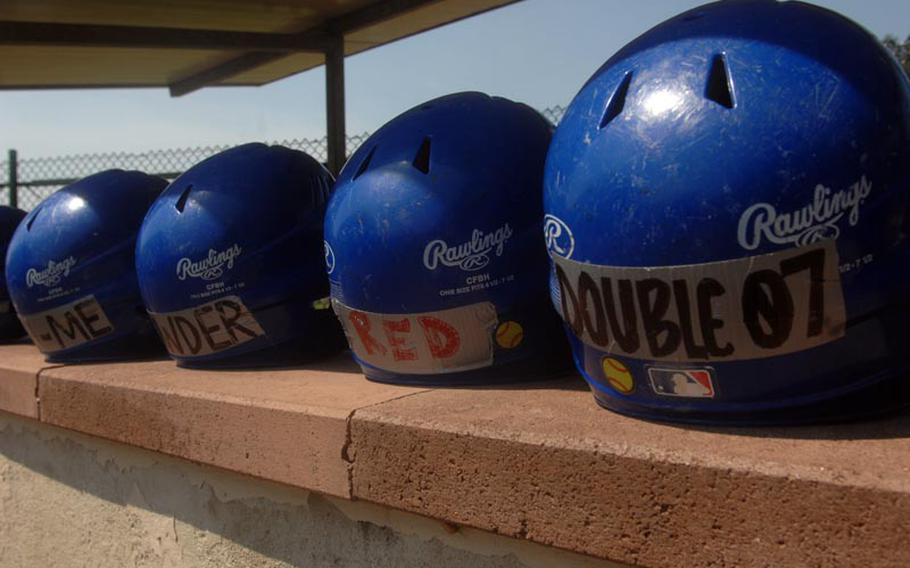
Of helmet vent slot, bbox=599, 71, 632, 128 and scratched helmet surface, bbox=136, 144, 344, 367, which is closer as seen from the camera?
helmet vent slot, bbox=599, 71, 632, 128

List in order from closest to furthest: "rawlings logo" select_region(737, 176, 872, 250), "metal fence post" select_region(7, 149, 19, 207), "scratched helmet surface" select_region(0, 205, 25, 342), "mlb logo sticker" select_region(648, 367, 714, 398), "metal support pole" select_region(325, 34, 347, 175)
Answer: "rawlings logo" select_region(737, 176, 872, 250) < "mlb logo sticker" select_region(648, 367, 714, 398) < "scratched helmet surface" select_region(0, 205, 25, 342) < "metal support pole" select_region(325, 34, 347, 175) < "metal fence post" select_region(7, 149, 19, 207)

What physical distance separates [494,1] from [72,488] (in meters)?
3.49

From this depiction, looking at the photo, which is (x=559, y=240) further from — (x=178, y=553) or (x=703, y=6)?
(x=178, y=553)

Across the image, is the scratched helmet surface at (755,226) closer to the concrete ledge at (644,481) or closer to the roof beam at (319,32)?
the concrete ledge at (644,481)

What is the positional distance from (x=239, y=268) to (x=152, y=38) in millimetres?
2456

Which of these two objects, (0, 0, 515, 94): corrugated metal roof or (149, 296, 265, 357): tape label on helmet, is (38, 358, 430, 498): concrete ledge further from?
(0, 0, 515, 94): corrugated metal roof

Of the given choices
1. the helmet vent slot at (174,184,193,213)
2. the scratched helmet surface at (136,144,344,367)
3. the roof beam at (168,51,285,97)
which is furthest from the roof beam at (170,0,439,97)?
the helmet vent slot at (174,184,193,213)

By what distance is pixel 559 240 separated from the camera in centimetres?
276

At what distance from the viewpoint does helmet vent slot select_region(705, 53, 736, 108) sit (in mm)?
2504

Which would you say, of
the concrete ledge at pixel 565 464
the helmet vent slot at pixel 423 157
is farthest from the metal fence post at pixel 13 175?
the helmet vent slot at pixel 423 157

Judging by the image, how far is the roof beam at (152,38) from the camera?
5684mm

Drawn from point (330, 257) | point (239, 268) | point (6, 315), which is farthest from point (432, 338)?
point (6, 315)

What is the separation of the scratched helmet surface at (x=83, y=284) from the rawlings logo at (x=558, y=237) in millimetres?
2767

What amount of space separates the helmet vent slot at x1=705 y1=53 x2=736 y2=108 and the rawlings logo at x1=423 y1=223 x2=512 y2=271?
97 centimetres
